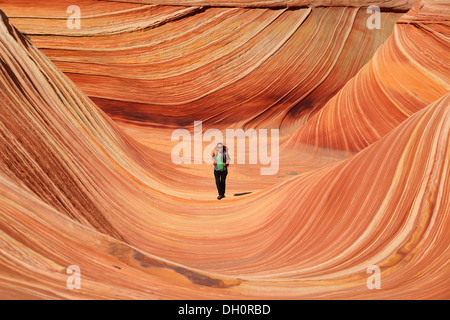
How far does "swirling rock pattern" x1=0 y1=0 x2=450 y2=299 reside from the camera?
248 centimetres

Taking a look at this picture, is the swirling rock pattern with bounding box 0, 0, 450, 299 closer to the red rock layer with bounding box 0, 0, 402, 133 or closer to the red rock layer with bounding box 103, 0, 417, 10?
the red rock layer with bounding box 0, 0, 402, 133

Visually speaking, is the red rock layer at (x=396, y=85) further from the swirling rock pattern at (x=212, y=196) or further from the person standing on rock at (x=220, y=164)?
the person standing on rock at (x=220, y=164)

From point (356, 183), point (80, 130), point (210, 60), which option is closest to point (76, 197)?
point (80, 130)

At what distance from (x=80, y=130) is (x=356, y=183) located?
290 cm

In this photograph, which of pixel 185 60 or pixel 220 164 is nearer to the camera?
pixel 220 164

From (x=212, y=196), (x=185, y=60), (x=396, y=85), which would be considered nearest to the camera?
(x=212, y=196)

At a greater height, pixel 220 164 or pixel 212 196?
pixel 220 164

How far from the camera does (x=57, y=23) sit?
1130cm

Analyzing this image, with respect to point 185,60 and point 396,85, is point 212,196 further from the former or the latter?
point 185,60

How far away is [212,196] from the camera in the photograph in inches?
237

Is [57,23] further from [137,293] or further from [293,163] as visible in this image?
[137,293]

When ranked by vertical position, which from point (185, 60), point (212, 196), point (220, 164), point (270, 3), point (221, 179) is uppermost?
point (270, 3)

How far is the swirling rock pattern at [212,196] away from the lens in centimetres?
248

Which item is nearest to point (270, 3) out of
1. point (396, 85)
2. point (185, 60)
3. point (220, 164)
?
point (185, 60)
